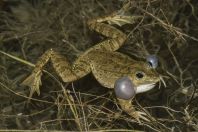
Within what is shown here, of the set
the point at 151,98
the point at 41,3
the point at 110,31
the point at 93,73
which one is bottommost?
the point at 151,98

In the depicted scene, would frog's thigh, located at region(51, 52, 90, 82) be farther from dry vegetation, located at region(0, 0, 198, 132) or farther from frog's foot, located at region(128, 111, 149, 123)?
frog's foot, located at region(128, 111, 149, 123)

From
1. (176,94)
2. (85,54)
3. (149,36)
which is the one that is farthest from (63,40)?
(176,94)

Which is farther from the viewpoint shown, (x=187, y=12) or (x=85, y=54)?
(x=187, y=12)

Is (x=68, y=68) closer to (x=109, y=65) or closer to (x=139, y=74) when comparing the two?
(x=109, y=65)

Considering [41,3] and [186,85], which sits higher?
[41,3]

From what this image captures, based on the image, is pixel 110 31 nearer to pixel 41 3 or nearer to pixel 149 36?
pixel 149 36

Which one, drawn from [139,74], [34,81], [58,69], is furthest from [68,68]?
[139,74]

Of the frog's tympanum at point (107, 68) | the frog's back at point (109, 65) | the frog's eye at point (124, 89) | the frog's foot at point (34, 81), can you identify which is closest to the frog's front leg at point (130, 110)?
the frog's tympanum at point (107, 68)

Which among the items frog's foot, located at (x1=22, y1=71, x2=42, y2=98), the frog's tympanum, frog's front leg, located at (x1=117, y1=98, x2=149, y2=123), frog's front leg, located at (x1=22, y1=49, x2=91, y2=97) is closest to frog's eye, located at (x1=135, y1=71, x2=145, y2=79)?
the frog's tympanum
